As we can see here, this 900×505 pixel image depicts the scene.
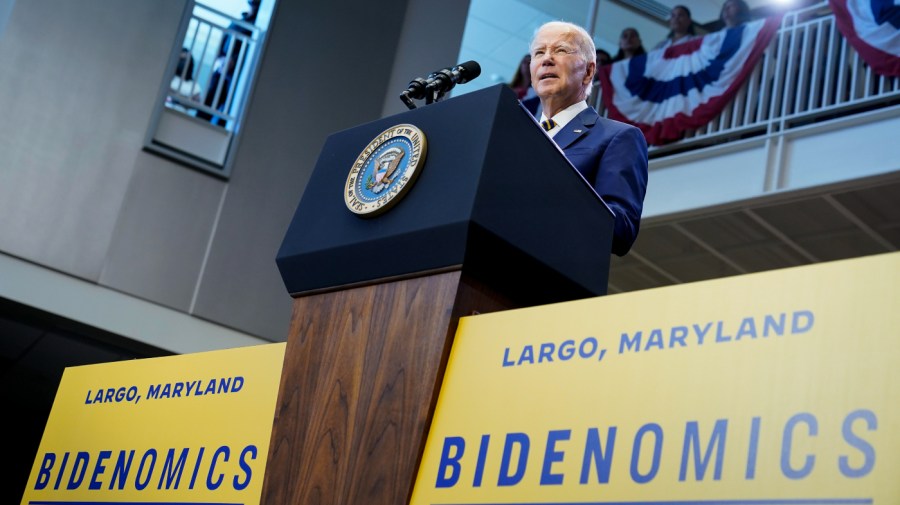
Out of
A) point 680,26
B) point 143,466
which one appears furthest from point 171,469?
point 680,26

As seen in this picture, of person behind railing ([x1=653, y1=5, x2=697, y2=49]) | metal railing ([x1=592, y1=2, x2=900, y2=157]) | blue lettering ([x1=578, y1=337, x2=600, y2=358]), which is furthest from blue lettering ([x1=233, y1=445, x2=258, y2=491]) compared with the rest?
person behind railing ([x1=653, y1=5, x2=697, y2=49])

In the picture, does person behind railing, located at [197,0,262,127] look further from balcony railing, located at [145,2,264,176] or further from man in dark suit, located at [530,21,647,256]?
man in dark suit, located at [530,21,647,256]

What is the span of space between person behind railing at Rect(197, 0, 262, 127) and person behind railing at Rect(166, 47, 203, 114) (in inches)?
3.9

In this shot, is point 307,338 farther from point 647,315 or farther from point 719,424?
point 719,424

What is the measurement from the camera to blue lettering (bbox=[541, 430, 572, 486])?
4.20 feet

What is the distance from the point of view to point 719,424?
119 centimetres

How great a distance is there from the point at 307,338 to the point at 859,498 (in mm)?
872

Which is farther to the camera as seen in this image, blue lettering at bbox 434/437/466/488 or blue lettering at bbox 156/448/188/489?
blue lettering at bbox 156/448/188/489

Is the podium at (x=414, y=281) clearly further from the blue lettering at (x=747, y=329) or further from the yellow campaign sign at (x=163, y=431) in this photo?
the blue lettering at (x=747, y=329)

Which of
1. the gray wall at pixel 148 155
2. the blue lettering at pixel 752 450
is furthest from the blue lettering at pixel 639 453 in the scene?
the gray wall at pixel 148 155

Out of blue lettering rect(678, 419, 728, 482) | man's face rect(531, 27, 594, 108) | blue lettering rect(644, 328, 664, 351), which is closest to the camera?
blue lettering rect(678, 419, 728, 482)

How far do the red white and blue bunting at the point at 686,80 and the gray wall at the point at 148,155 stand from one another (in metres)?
1.65

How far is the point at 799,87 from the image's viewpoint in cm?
702

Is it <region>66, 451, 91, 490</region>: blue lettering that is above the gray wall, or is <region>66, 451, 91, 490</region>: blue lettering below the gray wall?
below
